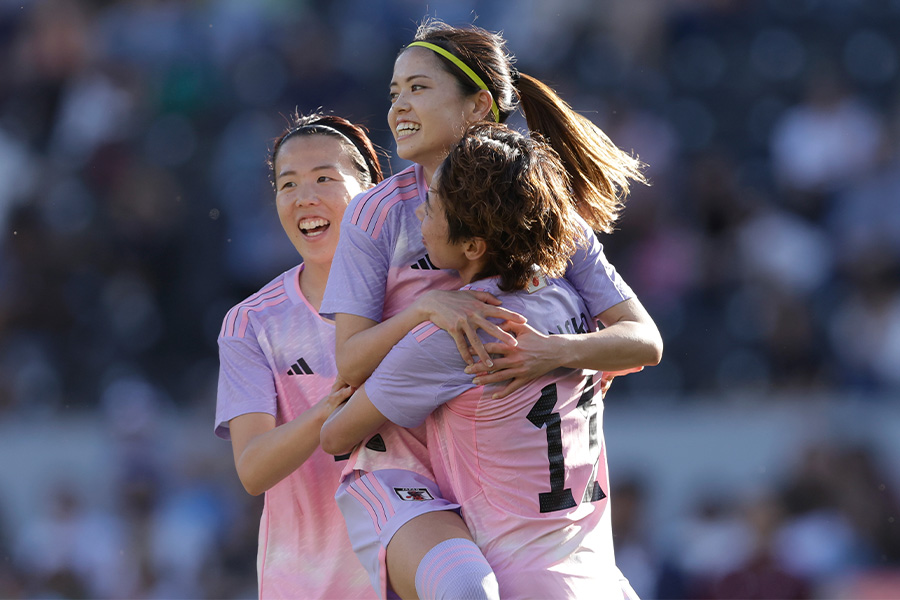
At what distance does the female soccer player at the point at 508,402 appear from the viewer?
8.05 feet

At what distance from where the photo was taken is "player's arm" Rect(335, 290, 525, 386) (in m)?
2.43

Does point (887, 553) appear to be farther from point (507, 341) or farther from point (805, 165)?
point (507, 341)

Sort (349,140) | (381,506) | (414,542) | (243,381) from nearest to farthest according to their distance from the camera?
1. (414,542)
2. (381,506)
3. (243,381)
4. (349,140)

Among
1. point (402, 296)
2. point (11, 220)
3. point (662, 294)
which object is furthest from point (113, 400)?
point (402, 296)

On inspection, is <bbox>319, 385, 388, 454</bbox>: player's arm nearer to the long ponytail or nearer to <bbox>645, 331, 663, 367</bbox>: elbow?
<bbox>645, 331, 663, 367</bbox>: elbow

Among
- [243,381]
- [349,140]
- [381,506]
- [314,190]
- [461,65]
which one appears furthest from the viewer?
[349,140]

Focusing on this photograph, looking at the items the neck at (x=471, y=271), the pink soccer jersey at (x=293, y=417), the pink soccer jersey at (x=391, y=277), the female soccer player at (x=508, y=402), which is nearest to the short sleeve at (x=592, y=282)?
the pink soccer jersey at (x=391, y=277)

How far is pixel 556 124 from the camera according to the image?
305cm

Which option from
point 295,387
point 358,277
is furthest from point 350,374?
point 295,387

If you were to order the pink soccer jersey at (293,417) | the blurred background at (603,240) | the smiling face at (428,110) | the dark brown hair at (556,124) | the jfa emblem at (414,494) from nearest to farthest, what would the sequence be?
the jfa emblem at (414,494)
the smiling face at (428,110)
the dark brown hair at (556,124)
the pink soccer jersey at (293,417)
the blurred background at (603,240)

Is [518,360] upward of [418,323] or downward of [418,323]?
downward

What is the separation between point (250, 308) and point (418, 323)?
0.88 meters

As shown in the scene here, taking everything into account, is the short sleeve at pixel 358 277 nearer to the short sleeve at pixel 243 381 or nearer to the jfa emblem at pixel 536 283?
the jfa emblem at pixel 536 283

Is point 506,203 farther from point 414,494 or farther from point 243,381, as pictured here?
point 243,381
